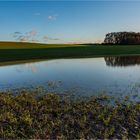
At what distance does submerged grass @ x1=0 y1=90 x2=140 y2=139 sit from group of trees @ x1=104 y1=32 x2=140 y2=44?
314ft

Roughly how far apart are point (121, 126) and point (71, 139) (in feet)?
5.78

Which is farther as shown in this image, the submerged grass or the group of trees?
the group of trees

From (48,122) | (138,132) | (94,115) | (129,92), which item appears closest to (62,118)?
(48,122)

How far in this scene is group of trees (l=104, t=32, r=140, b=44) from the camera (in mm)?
101312

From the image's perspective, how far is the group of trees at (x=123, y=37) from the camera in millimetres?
101312

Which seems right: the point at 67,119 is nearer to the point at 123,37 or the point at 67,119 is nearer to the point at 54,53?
the point at 54,53

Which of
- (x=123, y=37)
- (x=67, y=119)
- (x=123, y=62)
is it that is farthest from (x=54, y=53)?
(x=123, y=37)

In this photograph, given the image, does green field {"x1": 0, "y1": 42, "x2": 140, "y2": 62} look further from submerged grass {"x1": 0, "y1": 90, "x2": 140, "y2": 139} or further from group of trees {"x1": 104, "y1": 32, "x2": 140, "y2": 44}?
group of trees {"x1": 104, "y1": 32, "x2": 140, "y2": 44}

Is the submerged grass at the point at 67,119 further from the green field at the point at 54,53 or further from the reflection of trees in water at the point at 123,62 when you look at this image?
the green field at the point at 54,53

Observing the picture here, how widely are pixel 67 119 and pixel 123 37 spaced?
104 m

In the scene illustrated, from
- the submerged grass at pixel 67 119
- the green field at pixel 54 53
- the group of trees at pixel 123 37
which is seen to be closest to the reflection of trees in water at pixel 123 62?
the green field at pixel 54 53

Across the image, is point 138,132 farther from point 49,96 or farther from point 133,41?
point 133,41

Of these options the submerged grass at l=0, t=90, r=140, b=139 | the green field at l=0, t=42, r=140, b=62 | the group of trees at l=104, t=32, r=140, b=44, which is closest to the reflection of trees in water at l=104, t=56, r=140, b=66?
the green field at l=0, t=42, r=140, b=62

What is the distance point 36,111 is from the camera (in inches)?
340
